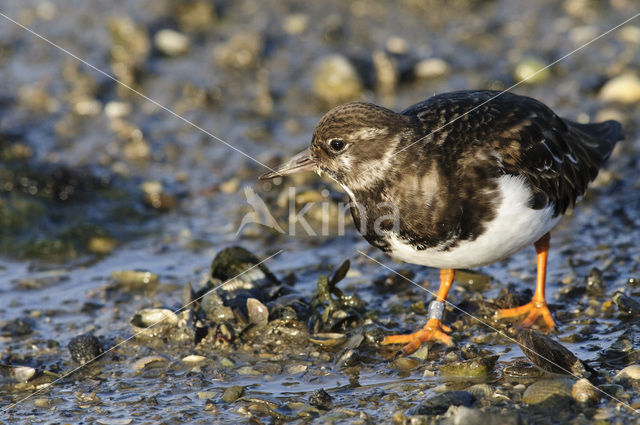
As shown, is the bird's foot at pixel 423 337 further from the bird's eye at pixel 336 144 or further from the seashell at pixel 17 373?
the seashell at pixel 17 373

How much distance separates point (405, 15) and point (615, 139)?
412 cm

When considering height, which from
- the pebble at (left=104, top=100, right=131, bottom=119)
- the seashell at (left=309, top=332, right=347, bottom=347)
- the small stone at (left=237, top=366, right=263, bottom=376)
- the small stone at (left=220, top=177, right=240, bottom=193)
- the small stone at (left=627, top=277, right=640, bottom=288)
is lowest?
the small stone at (left=237, top=366, right=263, bottom=376)

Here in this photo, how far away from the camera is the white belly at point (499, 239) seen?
3.61m

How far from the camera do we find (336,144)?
3.87 metres

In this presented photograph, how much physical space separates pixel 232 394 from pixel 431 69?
15.0 feet

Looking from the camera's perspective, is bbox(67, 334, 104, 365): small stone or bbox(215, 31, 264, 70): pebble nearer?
bbox(67, 334, 104, 365): small stone

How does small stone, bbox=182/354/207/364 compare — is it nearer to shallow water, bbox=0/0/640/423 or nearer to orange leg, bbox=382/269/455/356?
shallow water, bbox=0/0/640/423

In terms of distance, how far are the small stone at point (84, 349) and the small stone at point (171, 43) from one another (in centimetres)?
456

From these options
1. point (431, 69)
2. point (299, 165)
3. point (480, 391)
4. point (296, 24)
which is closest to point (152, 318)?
point (299, 165)

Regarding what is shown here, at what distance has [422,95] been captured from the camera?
710cm

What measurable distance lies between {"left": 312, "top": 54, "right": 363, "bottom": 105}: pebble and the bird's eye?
327 centimetres

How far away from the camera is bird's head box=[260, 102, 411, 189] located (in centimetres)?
379

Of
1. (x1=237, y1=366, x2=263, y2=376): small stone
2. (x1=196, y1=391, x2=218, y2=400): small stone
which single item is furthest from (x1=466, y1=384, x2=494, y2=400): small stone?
(x1=196, y1=391, x2=218, y2=400): small stone

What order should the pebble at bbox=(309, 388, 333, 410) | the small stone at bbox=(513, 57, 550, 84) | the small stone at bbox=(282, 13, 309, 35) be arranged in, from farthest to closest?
the small stone at bbox=(282, 13, 309, 35), the small stone at bbox=(513, 57, 550, 84), the pebble at bbox=(309, 388, 333, 410)
